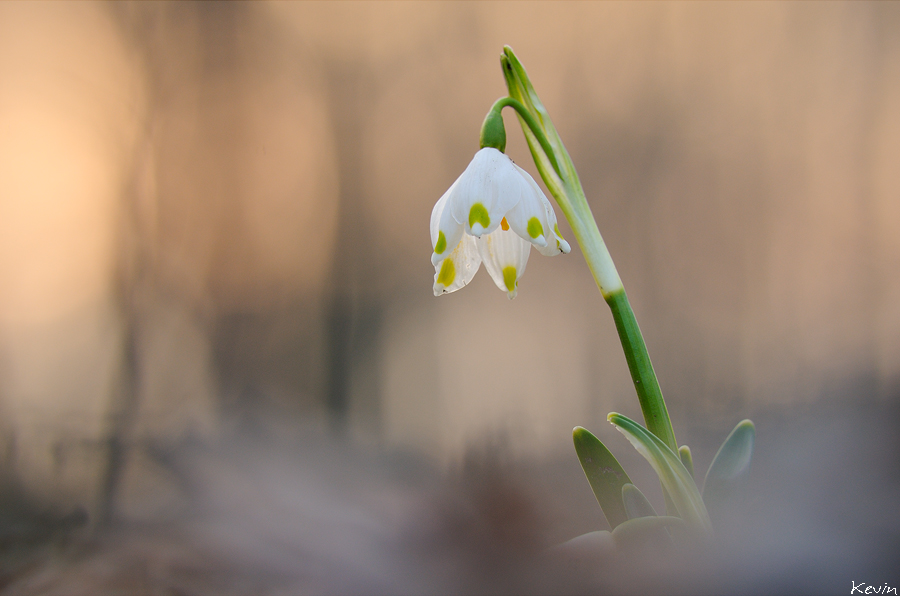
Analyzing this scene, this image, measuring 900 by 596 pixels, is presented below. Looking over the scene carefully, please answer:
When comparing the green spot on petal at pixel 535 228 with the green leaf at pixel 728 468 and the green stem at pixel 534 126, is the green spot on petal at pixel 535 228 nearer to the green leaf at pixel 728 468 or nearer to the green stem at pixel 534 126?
the green stem at pixel 534 126

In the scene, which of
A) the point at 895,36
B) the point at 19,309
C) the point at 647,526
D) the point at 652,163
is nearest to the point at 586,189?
the point at 652,163

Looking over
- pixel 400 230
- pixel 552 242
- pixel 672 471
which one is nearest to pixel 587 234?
pixel 552 242

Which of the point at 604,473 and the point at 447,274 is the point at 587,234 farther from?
the point at 604,473

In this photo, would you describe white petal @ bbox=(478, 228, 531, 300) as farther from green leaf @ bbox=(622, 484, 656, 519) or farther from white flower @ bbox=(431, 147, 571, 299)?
green leaf @ bbox=(622, 484, 656, 519)

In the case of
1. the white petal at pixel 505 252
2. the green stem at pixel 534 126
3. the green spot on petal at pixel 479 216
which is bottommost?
the green spot on petal at pixel 479 216

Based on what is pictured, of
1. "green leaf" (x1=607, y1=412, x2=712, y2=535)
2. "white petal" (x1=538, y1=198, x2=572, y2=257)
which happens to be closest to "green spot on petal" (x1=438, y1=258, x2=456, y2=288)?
"white petal" (x1=538, y1=198, x2=572, y2=257)

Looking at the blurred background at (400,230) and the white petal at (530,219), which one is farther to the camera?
the blurred background at (400,230)

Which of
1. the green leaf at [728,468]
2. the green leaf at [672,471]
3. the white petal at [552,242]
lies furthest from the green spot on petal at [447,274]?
the green leaf at [728,468]
